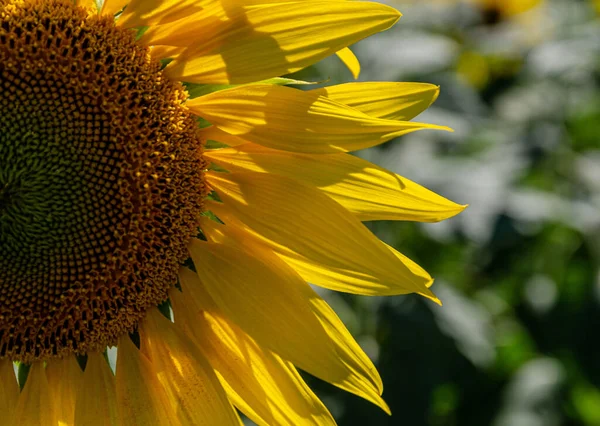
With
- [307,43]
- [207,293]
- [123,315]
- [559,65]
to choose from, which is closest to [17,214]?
[123,315]

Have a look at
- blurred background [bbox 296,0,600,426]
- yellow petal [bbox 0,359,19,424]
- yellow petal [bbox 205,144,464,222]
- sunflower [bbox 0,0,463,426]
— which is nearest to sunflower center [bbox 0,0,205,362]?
sunflower [bbox 0,0,463,426]

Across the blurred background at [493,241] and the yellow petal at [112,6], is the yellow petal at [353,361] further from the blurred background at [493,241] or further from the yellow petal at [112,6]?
the blurred background at [493,241]

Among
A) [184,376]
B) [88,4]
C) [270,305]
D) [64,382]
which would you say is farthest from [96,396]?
[88,4]

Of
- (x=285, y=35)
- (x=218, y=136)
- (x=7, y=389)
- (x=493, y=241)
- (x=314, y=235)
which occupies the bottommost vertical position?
(x=493, y=241)

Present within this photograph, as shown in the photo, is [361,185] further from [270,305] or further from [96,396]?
[96,396]

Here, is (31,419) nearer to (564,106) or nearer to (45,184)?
Result: (45,184)
